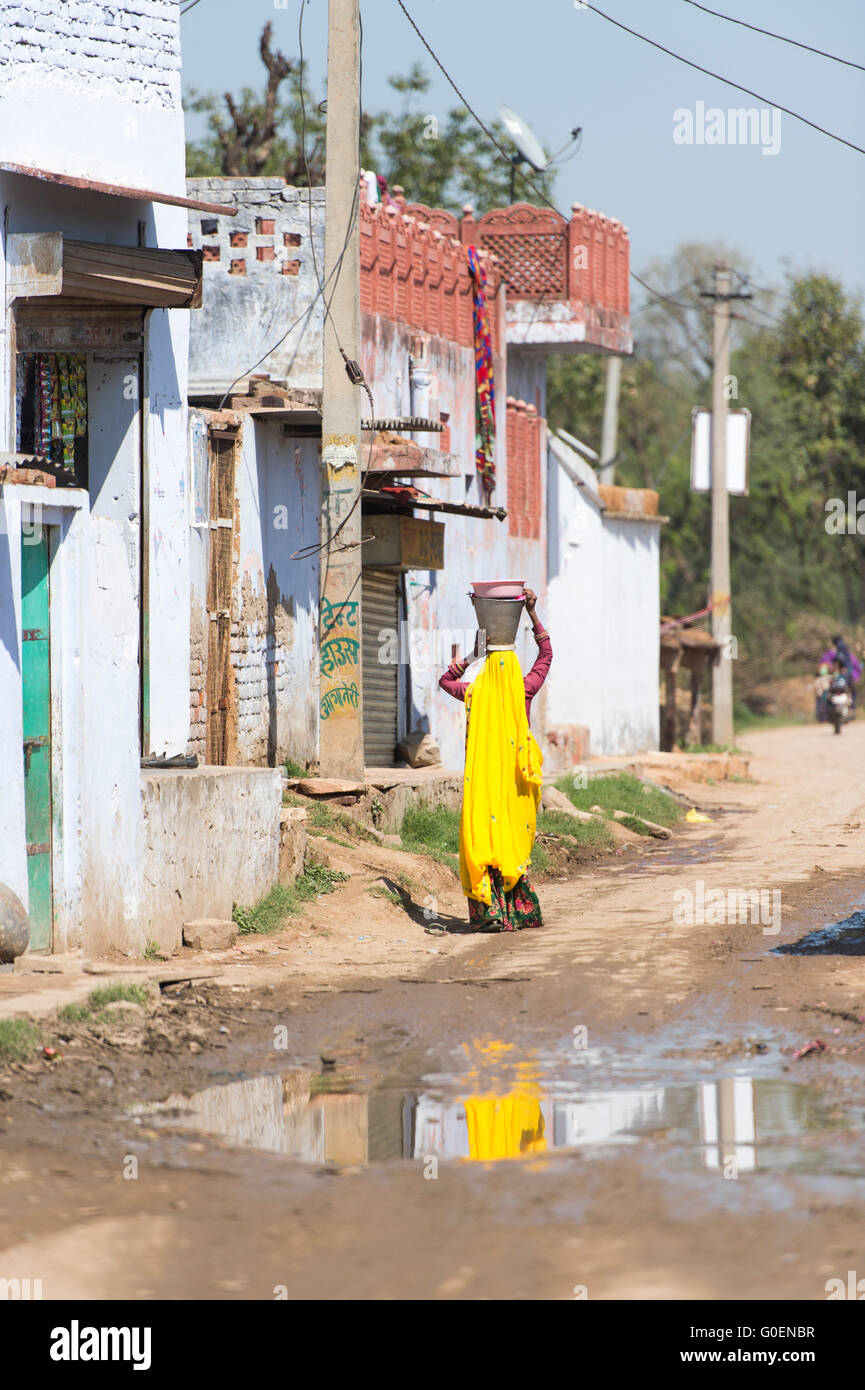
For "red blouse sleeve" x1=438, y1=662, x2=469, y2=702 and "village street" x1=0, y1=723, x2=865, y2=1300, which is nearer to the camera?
"village street" x1=0, y1=723, x2=865, y2=1300

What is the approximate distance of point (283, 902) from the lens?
9820mm

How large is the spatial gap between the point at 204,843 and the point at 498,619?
2.13 metres

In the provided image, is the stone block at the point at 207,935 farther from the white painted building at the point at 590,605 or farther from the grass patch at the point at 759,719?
the grass patch at the point at 759,719

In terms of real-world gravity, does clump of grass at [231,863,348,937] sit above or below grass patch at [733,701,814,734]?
above

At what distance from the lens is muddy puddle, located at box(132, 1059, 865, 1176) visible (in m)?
5.17

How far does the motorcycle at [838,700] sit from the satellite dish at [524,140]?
13062 mm

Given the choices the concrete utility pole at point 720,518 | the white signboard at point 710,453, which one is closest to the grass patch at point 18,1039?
the concrete utility pole at point 720,518

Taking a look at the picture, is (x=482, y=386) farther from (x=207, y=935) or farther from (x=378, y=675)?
(x=207, y=935)

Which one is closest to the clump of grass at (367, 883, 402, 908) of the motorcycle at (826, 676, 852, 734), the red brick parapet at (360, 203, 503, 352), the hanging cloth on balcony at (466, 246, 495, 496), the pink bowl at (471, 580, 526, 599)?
the pink bowl at (471, 580, 526, 599)

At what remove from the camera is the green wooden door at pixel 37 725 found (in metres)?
7.73

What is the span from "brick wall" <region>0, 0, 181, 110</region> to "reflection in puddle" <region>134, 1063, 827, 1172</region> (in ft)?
21.9

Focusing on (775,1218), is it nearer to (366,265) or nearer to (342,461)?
(342,461)
